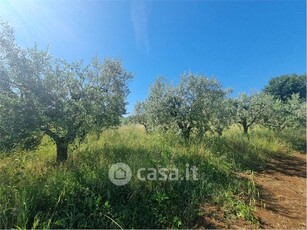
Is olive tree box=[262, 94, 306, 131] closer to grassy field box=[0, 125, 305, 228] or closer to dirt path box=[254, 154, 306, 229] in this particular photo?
dirt path box=[254, 154, 306, 229]

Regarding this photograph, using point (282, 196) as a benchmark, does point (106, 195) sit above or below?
above

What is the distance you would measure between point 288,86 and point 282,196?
50094 millimetres

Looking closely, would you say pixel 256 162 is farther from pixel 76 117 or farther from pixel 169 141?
pixel 76 117

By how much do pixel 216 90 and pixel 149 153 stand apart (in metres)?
6.54

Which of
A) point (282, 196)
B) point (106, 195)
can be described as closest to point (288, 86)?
point (282, 196)

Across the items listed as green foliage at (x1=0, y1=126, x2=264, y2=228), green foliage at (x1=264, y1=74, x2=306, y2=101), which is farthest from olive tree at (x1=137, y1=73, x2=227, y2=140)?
green foliage at (x1=264, y1=74, x2=306, y2=101)

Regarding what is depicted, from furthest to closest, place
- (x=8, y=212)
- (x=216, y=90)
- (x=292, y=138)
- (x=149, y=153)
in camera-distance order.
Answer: (x=292, y=138)
(x=216, y=90)
(x=149, y=153)
(x=8, y=212)

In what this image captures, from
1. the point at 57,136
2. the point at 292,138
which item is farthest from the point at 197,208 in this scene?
the point at 292,138

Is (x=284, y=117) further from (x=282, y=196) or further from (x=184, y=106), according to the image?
(x=282, y=196)

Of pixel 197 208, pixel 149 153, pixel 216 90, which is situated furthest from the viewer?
pixel 216 90

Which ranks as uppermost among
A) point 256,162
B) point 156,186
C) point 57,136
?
point 57,136

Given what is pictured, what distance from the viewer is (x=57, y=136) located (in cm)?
611

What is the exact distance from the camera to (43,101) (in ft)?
18.1

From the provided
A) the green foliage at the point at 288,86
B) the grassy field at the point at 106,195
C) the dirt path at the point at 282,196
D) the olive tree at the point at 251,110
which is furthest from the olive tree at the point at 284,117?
the green foliage at the point at 288,86
